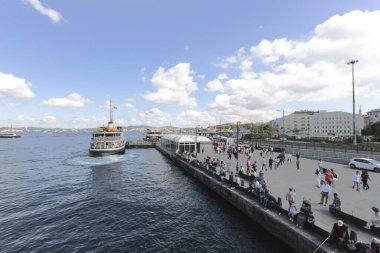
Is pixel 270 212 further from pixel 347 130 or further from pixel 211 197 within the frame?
pixel 347 130

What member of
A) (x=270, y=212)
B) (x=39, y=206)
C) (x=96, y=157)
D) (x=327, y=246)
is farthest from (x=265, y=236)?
(x=96, y=157)

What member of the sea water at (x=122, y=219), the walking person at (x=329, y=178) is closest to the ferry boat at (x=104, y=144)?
the sea water at (x=122, y=219)

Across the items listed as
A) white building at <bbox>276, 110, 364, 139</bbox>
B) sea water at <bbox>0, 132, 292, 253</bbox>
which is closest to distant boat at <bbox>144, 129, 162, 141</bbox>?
sea water at <bbox>0, 132, 292, 253</bbox>

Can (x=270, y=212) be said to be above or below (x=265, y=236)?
above

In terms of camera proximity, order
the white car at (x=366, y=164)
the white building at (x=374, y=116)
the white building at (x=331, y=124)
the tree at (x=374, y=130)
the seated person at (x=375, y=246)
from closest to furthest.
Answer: the seated person at (x=375, y=246)
the white car at (x=366, y=164)
the tree at (x=374, y=130)
the white building at (x=331, y=124)
the white building at (x=374, y=116)

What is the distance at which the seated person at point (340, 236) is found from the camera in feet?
35.2

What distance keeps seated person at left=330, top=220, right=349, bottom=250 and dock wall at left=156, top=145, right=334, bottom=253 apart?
43 cm

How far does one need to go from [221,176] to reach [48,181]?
24.0 m

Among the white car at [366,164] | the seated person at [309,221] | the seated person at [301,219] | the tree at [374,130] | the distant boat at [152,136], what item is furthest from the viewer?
the distant boat at [152,136]

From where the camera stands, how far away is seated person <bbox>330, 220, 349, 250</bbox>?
422 inches

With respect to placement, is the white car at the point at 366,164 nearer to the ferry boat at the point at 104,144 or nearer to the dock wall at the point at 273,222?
the dock wall at the point at 273,222

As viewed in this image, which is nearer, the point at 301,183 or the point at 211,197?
the point at 301,183

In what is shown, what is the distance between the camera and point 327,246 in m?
11.3

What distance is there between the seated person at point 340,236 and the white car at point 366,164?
20061mm
